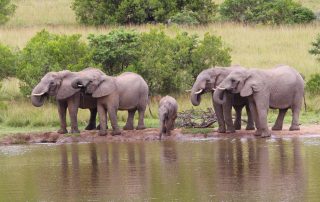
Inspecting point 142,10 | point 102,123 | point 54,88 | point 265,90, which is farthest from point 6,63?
point 142,10

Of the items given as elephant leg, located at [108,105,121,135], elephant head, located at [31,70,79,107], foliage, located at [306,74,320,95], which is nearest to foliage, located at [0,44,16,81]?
elephant head, located at [31,70,79,107]

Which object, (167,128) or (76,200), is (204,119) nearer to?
(167,128)

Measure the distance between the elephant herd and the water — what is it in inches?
37.0

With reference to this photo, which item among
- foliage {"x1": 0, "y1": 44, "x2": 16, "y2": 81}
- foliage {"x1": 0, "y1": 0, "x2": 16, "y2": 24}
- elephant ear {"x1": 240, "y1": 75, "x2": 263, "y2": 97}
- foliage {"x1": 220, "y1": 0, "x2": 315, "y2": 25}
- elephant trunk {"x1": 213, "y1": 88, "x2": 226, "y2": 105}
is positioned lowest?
elephant trunk {"x1": 213, "y1": 88, "x2": 226, "y2": 105}

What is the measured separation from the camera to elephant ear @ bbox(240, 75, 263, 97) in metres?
25.0

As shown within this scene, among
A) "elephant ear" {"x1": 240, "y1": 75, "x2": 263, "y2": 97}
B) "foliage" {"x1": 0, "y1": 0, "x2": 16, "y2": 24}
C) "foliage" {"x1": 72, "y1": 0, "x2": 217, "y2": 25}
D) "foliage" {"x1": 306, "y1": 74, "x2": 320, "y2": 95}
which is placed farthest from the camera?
"foliage" {"x1": 0, "y1": 0, "x2": 16, "y2": 24}

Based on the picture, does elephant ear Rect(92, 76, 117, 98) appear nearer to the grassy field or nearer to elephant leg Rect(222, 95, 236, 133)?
the grassy field

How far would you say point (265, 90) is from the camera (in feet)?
82.8

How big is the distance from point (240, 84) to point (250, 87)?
282 mm

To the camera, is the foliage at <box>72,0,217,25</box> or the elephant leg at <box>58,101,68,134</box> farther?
the foliage at <box>72,0,217,25</box>

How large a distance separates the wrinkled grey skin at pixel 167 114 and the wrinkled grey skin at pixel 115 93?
1.14 meters

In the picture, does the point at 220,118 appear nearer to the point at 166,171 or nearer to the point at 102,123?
the point at 102,123

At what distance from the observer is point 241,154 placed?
887 inches

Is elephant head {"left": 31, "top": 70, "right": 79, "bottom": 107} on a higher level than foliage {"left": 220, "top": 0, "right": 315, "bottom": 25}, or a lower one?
lower
